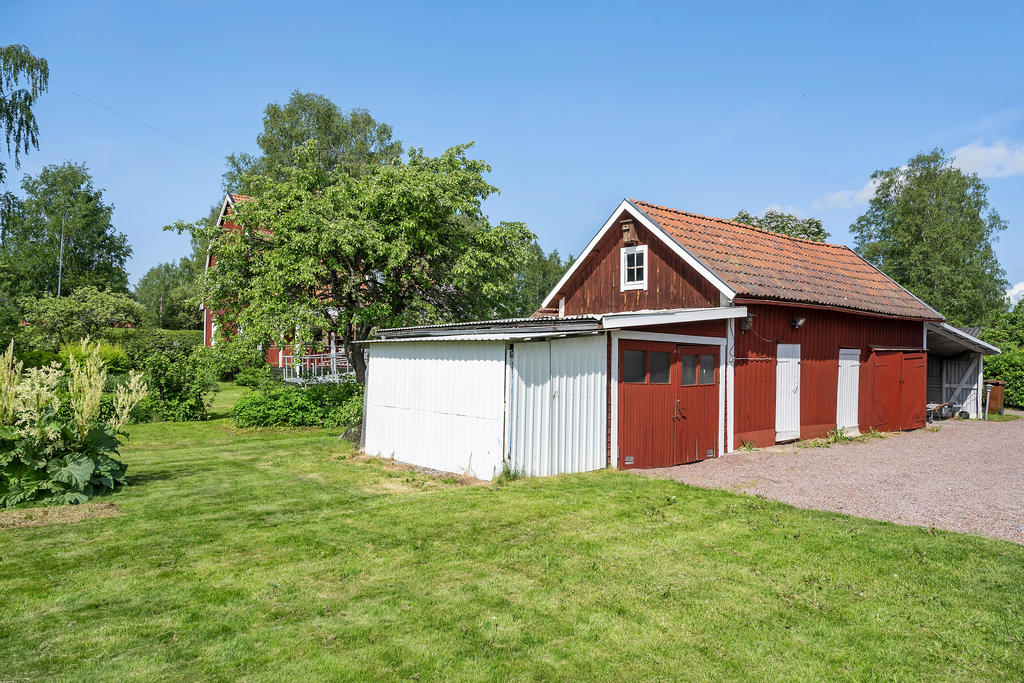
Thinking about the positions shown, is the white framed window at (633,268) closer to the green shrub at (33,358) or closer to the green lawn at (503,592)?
the green lawn at (503,592)

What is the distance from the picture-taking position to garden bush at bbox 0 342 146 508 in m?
8.49

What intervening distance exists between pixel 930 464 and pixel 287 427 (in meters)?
16.0

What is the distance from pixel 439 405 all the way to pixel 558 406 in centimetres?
243

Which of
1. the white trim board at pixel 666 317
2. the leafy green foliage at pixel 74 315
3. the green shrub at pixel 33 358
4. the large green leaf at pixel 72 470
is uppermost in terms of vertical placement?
the leafy green foliage at pixel 74 315

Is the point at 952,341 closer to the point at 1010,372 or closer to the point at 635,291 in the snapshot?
the point at 1010,372

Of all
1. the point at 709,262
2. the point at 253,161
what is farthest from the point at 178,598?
the point at 253,161

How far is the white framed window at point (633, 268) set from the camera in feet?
54.6

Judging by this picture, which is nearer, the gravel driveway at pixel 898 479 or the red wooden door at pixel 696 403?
the gravel driveway at pixel 898 479

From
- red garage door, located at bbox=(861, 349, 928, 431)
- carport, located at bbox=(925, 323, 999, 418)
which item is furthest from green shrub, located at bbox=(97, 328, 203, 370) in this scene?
carport, located at bbox=(925, 323, 999, 418)

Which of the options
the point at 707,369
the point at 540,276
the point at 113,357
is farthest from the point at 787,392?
the point at 540,276

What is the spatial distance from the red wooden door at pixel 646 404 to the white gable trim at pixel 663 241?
8.87 feet

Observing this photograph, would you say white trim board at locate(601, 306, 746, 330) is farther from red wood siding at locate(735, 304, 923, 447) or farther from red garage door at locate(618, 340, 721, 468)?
red wood siding at locate(735, 304, 923, 447)

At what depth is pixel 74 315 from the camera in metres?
31.8

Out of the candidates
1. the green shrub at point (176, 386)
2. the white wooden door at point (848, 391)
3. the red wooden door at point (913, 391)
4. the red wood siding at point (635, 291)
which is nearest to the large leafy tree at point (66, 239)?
the green shrub at point (176, 386)
